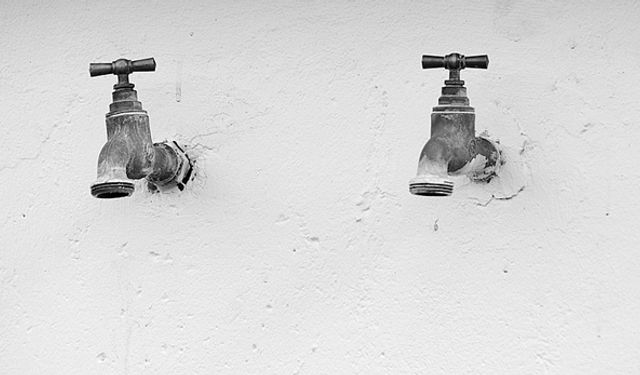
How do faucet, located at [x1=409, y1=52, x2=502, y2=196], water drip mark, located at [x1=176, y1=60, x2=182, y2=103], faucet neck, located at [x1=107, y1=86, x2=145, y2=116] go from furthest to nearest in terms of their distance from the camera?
1. water drip mark, located at [x1=176, y1=60, x2=182, y2=103]
2. faucet neck, located at [x1=107, y1=86, x2=145, y2=116]
3. faucet, located at [x1=409, y1=52, x2=502, y2=196]

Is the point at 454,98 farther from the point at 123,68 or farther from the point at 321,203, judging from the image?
the point at 123,68

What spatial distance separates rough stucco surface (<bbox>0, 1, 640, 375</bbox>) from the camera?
1.75 m

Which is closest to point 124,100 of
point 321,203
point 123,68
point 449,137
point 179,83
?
point 123,68

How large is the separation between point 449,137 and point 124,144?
19.9 inches

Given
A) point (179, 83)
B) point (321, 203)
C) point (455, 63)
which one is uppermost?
point (179, 83)

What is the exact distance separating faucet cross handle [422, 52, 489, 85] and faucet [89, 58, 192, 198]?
0.46 meters

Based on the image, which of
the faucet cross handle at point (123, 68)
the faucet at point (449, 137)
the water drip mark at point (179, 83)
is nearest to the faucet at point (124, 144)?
the faucet cross handle at point (123, 68)

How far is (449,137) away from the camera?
164 centimetres

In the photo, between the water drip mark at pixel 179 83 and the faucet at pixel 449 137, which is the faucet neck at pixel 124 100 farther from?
the faucet at pixel 449 137

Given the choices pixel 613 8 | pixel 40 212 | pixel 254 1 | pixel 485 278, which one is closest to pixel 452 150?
pixel 485 278

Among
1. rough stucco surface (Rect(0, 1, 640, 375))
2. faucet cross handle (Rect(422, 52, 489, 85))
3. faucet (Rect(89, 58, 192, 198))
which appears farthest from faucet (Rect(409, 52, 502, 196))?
faucet (Rect(89, 58, 192, 198))

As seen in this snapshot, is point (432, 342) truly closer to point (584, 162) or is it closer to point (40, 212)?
point (584, 162)

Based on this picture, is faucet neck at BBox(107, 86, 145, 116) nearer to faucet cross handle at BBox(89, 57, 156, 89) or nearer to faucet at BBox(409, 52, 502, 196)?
faucet cross handle at BBox(89, 57, 156, 89)

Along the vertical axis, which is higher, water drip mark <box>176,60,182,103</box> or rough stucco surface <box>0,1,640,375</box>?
water drip mark <box>176,60,182,103</box>
